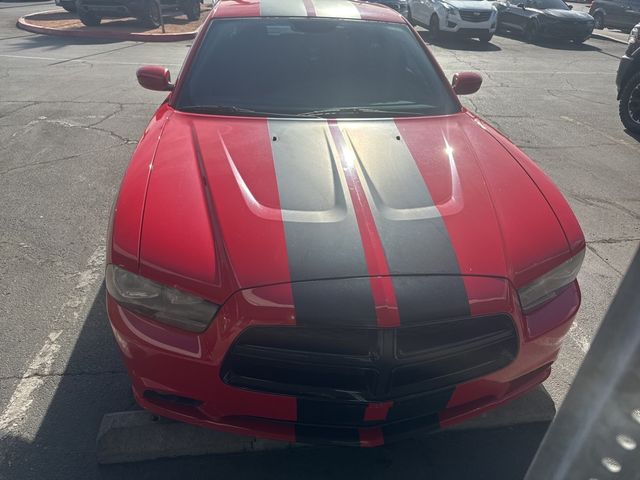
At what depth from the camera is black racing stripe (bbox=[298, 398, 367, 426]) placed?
1.79m

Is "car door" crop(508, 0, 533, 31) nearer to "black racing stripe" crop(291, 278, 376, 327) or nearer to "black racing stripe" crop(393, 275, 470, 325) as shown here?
"black racing stripe" crop(393, 275, 470, 325)

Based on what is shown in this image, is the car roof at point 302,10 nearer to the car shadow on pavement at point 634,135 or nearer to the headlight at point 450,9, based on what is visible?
the car shadow on pavement at point 634,135

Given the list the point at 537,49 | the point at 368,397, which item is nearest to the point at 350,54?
the point at 368,397

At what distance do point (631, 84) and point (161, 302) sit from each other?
6844mm

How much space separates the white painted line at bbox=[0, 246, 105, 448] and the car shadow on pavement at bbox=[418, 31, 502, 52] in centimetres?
1261

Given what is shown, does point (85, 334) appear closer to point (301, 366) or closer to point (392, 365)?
point (301, 366)

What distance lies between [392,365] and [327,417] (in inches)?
12.4

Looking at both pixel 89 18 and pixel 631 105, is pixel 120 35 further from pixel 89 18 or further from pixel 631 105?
pixel 631 105

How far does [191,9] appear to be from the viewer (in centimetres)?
1659

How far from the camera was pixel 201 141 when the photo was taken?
2572mm

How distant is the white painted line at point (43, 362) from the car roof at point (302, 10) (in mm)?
1901

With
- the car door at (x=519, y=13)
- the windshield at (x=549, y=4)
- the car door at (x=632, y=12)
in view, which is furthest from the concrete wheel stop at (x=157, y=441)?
the car door at (x=632, y=12)

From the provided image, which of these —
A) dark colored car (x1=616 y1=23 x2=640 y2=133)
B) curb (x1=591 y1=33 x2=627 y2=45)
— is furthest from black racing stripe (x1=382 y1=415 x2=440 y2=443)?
curb (x1=591 y1=33 x2=627 y2=45)

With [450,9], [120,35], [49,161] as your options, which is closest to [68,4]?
[120,35]
